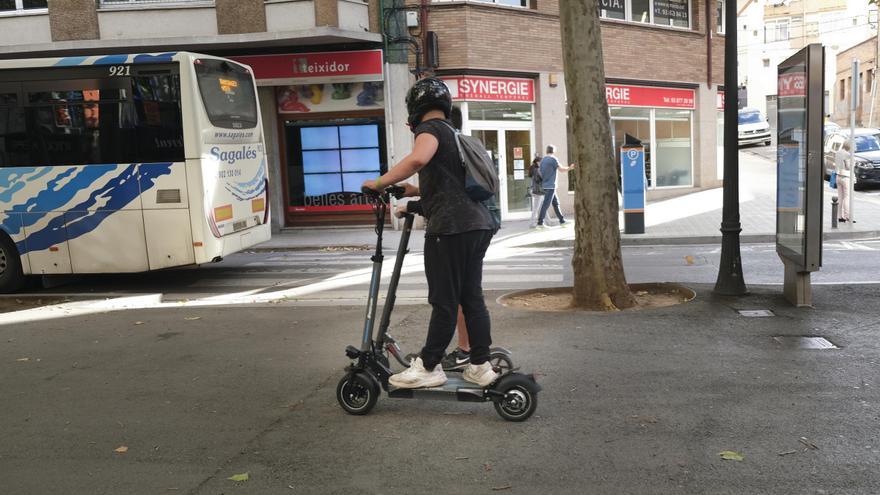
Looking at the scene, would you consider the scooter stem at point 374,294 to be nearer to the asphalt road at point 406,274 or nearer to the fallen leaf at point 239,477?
the fallen leaf at point 239,477

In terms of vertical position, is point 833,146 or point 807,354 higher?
point 833,146

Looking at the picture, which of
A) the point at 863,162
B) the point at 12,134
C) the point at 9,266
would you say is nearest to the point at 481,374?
the point at 9,266

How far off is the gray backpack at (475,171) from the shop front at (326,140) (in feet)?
45.1

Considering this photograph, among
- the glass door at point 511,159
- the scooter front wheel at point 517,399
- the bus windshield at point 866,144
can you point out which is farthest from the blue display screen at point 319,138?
the bus windshield at point 866,144

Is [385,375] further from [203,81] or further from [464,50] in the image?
[464,50]

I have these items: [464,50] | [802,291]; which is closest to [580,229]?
[802,291]

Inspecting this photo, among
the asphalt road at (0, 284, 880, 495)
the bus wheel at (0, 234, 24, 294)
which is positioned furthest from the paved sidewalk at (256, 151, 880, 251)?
the asphalt road at (0, 284, 880, 495)

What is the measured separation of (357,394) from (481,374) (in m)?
0.78

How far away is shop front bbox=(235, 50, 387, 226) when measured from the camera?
18172 mm

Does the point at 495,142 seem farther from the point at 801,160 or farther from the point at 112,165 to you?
the point at 801,160

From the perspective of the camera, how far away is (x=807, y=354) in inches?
226

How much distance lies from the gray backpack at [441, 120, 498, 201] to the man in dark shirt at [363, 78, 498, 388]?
0.04m

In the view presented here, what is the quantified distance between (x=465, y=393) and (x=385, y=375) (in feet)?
1.72

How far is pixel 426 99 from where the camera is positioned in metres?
4.51
